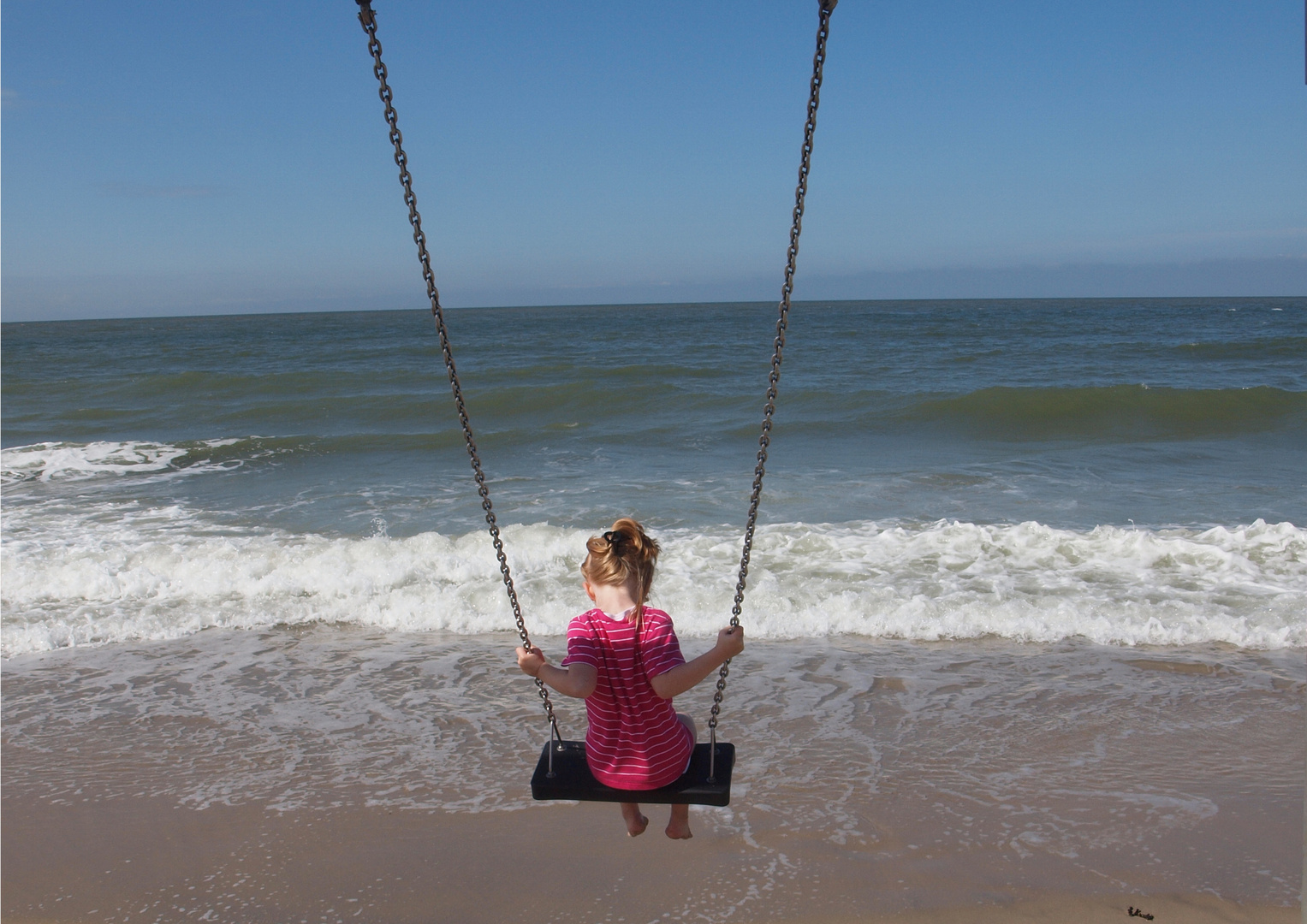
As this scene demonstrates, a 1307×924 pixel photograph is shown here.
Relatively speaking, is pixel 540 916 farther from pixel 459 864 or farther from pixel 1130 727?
pixel 1130 727

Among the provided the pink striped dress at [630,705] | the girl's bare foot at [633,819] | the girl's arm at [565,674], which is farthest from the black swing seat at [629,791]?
the girl's arm at [565,674]

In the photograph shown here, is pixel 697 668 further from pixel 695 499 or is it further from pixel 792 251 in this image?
pixel 695 499

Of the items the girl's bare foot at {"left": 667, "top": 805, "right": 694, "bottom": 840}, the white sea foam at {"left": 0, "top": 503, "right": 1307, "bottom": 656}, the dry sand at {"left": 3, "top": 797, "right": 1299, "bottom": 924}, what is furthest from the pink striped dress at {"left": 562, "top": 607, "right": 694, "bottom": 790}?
the white sea foam at {"left": 0, "top": 503, "right": 1307, "bottom": 656}

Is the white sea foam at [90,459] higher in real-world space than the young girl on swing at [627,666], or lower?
lower

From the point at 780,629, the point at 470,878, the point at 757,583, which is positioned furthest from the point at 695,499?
the point at 470,878

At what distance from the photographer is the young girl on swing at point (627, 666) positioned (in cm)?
243

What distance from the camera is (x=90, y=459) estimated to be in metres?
12.0

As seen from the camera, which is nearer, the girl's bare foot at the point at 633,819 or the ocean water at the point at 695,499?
the girl's bare foot at the point at 633,819

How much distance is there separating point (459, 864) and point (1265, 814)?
2.76 m

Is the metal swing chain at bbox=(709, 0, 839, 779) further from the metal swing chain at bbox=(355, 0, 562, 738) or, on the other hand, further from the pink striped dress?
the metal swing chain at bbox=(355, 0, 562, 738)

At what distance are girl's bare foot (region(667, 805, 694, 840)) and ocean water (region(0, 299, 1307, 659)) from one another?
2671mm

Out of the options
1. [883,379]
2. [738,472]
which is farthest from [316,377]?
[738,472]

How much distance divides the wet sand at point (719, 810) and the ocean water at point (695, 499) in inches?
31.6

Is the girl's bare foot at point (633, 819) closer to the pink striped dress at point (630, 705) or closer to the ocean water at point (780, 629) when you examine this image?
the pink striped dress at point (630, 705)
